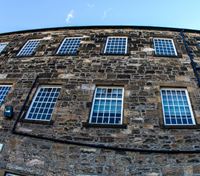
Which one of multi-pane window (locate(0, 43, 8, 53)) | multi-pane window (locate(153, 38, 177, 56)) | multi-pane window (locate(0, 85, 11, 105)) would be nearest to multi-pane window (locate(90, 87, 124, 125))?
multi-pane window (locate(153, 38, 177, 56))

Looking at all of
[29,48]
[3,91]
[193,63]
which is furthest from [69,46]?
[193,63]

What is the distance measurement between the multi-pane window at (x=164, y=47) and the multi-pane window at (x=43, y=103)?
540 cm

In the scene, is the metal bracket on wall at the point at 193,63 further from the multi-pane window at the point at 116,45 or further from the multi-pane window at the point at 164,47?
the multi-pane window at the point at 116,45

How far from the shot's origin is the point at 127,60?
11.3 metres

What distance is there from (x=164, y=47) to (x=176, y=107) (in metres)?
4.34

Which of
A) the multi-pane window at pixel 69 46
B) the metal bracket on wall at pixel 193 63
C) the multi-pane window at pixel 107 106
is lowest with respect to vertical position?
the multi-pane window at pixel 107 106

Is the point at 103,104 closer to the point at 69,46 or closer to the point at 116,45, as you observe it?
the point at 116,45

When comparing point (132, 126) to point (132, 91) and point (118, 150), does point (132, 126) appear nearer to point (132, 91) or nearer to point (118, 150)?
point (118, 150)

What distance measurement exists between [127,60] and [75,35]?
409 centimetres

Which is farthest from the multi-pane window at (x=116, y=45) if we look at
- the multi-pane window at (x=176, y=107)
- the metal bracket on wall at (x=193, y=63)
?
the multi-pane window at (x=176, y=107)

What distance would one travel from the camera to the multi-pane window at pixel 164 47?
1192 centimetres

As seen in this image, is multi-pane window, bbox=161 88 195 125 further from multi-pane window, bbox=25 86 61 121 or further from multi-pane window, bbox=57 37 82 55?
multi-pane window, bbox=57 37 82 55

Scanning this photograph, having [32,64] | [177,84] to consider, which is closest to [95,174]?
[177,84]

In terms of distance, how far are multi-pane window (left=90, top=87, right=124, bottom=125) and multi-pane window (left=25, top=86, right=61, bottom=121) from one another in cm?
171
